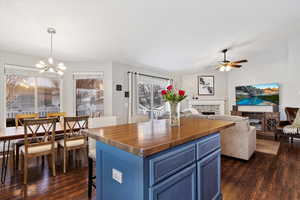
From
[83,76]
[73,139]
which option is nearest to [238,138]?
[73,139]

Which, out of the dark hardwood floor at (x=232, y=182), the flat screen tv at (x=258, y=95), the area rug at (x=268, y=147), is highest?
the flat screen tv at (x=258, y=95)

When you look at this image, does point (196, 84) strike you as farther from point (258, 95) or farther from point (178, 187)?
point (178, 187)

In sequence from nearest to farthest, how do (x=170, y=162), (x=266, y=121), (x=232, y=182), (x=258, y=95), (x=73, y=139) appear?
1. (x=170, y=162)
2. (x=232, y=182)
3. (x=73, y=139)
4. (x=266, y=121)
5. (x=258, y=95)

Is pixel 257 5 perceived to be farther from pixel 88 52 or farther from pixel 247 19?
pixel 88 52

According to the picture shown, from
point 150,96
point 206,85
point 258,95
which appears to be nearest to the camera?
point 258,95

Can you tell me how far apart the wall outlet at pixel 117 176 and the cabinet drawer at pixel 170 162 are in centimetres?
28

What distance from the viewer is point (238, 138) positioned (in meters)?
3.06

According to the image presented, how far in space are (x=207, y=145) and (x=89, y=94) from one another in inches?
170

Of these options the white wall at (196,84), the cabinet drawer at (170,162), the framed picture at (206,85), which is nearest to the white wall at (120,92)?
the white wall at (196,84)

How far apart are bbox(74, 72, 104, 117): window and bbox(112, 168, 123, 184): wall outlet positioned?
388 centimetres

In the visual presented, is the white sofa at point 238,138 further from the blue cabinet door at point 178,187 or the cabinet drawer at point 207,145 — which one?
the blue cabinet door at point 178,187

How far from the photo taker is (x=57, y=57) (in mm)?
4309

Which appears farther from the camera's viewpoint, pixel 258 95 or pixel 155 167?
pixel 258 95

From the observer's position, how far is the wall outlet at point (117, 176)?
1.16 metres
